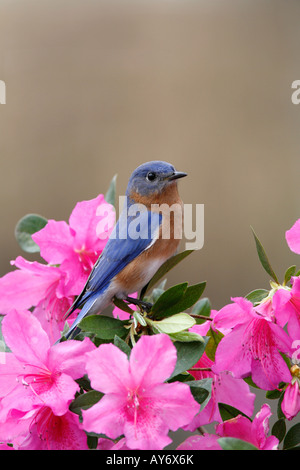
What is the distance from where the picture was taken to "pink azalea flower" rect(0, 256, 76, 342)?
80cm

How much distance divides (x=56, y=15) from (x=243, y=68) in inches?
57.9

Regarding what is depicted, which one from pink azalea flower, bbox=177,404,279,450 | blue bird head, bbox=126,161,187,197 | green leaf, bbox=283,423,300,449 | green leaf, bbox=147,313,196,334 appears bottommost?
green leaf, bbox=283,423,300,449

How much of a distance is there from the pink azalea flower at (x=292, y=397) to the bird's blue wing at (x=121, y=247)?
323 millimetres

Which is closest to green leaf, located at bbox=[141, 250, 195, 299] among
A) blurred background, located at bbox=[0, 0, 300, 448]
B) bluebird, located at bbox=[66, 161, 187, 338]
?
bluebird, located at bbox=[66, 161, 187, 338]

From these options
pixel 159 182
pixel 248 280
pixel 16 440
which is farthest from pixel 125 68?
pixel 16 440

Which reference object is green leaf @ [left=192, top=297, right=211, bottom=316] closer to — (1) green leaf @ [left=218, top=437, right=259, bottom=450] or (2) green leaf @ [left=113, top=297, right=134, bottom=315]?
(2) green leaf @ [left=113, top=297, right=134, bottom=315]

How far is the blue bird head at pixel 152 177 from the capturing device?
112 centimetres

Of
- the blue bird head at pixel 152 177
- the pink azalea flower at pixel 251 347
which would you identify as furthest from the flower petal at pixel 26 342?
the blue bird head at pixel 152 177

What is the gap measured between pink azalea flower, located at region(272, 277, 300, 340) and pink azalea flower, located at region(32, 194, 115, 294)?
308 mm

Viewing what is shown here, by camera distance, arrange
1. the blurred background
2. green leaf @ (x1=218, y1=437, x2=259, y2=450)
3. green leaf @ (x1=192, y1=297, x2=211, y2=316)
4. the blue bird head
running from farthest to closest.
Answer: the blurred background < the blue bird head < green leaf @ (x1=192, y1=297, x2=211, y2=316) < green leaf @ (x1=218, y1=437, x2=259, y2=450)

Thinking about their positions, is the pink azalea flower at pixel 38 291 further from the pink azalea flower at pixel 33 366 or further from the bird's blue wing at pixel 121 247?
the pink azalea flower at pixel 33 366

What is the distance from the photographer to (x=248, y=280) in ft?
12.8

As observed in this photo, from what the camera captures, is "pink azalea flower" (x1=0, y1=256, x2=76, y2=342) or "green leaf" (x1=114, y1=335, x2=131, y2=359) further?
"pink azalea flower" (x1=0, y1=256, x2=76, y2=342)
